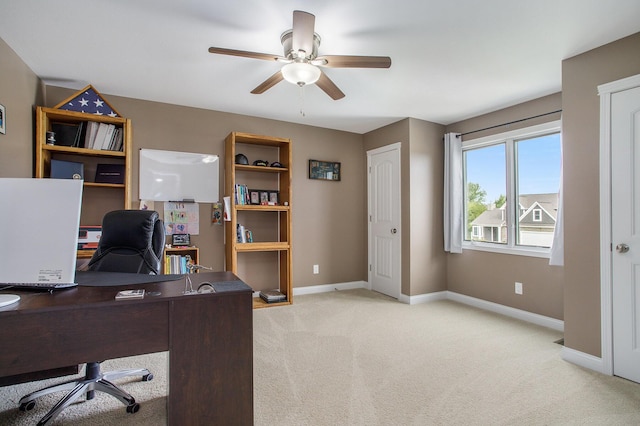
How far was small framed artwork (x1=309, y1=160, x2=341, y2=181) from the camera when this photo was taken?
15.5ft

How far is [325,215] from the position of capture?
4859 mm

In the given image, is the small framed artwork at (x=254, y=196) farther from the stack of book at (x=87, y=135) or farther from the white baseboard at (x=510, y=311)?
the white baseboard at (x=510, y=311)

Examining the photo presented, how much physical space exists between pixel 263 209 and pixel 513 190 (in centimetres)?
299

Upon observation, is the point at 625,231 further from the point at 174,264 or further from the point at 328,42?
the point at 174,264

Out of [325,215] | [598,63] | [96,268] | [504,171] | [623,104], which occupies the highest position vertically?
[598,63]

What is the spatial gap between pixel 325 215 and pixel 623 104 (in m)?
3.38

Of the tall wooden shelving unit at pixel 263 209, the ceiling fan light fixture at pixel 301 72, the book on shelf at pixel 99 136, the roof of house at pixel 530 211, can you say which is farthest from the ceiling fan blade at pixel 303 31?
the roof of house at pixel 530 211

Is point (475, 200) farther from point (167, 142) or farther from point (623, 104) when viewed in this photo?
point (167, 142)

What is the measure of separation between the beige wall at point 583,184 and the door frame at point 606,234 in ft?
0.11

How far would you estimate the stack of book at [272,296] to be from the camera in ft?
13.3

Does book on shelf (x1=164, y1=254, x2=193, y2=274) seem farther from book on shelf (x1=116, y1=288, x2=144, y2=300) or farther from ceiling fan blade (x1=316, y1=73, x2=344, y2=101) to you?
ceiling fan blade (x1=316, y1=73, x2=344, y2=101)

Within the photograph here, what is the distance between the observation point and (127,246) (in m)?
2.23

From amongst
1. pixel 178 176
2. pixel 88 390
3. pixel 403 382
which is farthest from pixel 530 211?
pixel 88 390

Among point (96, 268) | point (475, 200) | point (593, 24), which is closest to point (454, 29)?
point (593, 24)
